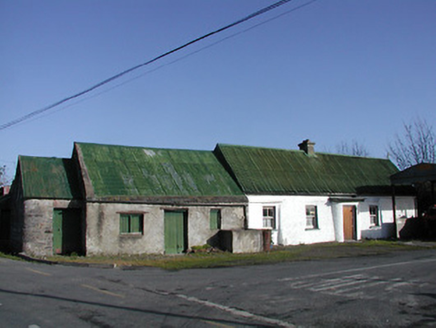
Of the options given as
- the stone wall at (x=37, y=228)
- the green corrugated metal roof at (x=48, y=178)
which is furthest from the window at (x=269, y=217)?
the stone wall at (x=37, y=228)

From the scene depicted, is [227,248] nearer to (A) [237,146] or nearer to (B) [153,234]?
(B) [153,234]

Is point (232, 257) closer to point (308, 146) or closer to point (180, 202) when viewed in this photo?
point (180, 202)

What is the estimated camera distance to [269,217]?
24359 millimetres

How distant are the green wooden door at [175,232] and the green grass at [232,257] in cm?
94

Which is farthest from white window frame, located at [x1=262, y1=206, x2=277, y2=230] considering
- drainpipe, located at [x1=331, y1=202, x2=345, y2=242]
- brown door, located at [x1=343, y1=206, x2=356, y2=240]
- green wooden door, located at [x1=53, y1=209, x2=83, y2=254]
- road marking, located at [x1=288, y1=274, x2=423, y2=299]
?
road marking, located at [x1=288, y1=274, x2=423, y2=299]

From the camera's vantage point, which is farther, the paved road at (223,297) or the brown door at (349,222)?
the brown door at (349,222)

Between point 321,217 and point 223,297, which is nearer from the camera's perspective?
point 223,297

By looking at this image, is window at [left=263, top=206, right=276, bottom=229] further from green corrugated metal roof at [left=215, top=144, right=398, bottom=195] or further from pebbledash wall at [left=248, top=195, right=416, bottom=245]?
green corrugated metal roof at [left=215, top=144, right=398, bottom=195]

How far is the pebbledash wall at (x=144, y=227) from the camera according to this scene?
19297 millimetres

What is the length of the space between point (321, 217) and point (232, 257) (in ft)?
29.8

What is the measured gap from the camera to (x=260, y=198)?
24141 millimetres

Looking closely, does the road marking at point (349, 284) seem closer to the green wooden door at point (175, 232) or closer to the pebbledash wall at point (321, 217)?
the green wooden door at point (175, 232)

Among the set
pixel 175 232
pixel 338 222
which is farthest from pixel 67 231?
pixel 338 222

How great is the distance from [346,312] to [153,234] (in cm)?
1345
